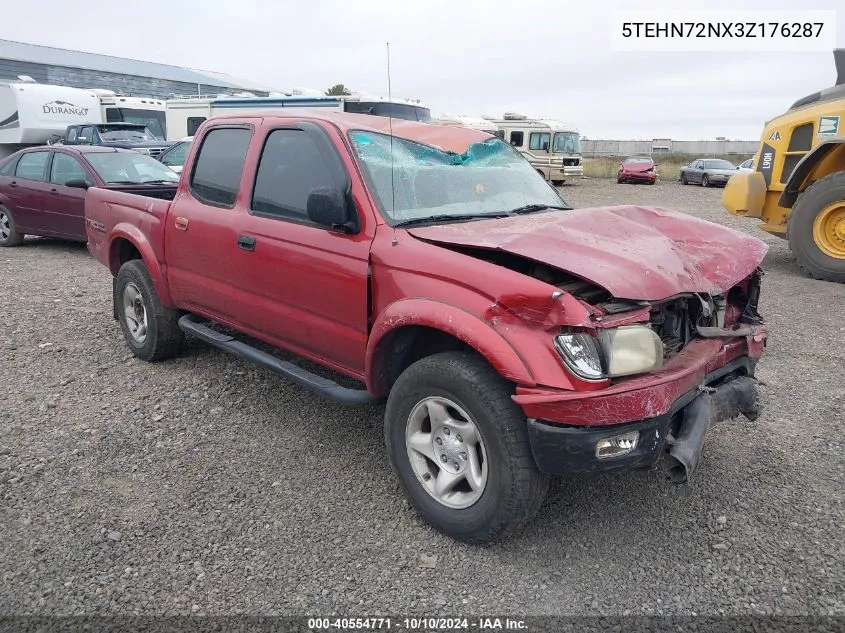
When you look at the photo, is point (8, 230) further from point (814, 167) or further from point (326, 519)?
point (814, 167)

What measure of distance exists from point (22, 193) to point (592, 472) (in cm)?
1049

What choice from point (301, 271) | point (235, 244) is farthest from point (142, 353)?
point (301, 271)

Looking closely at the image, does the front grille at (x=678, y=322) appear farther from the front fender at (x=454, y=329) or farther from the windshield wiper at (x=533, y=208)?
the windshield wiper at (x=533, y=208)

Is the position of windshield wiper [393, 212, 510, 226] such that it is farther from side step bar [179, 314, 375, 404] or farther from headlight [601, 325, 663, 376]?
headlight [601, 325, 663, 376]

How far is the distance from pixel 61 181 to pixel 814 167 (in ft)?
34.4

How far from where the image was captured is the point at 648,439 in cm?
259

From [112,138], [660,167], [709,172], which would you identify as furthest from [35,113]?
[660,167]

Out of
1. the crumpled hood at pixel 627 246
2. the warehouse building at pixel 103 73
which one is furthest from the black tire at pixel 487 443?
the warehouse building at pixel 103 73

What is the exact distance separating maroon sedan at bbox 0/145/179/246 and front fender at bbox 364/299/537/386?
713 centimetres

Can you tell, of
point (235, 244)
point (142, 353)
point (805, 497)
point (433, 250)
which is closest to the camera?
point (433, 250)

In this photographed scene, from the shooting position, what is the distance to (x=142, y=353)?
204 inches

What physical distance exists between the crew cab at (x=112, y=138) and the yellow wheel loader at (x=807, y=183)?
42.2 feet

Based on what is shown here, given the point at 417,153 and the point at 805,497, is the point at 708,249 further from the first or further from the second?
the point at 417,153

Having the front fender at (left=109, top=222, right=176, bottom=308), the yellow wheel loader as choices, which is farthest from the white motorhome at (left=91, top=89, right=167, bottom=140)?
the yellow wheel loader
